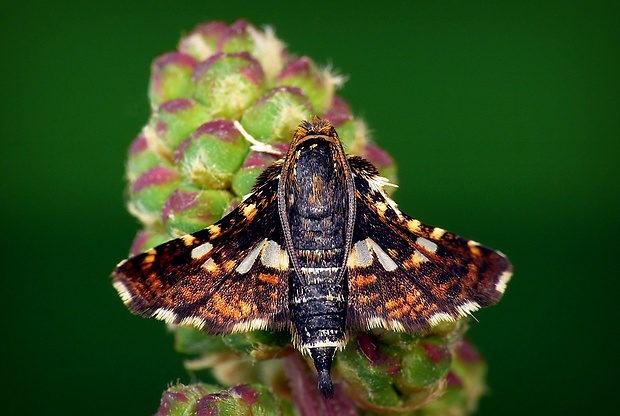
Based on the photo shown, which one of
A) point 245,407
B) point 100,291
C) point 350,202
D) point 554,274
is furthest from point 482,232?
point 245,407

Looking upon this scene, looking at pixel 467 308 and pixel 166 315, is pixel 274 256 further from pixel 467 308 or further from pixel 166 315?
pixel 467 308

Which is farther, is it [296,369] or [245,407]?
[296,369]

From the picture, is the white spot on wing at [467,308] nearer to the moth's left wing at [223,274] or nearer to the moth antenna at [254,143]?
the moth's left wing at [223,274]

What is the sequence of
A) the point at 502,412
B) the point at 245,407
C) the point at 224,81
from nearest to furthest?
the point at 245,407, the point at 224,81, the point at 502,412

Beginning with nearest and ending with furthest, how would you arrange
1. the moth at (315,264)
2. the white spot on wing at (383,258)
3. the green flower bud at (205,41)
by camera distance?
the moth at (315,264)
the white spot on wing at (383,258)
the green flower bud at (205,41)

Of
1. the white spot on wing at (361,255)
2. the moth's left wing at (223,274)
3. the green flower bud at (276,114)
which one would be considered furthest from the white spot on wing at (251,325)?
the green flower bud at (276,114)

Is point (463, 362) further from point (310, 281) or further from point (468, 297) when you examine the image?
point (310, 281)
